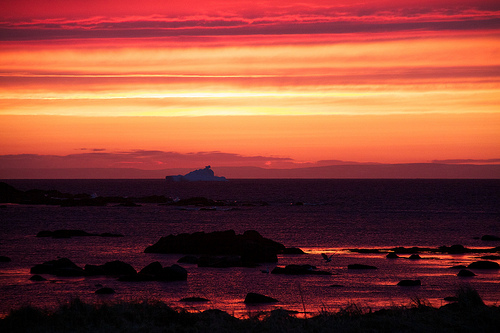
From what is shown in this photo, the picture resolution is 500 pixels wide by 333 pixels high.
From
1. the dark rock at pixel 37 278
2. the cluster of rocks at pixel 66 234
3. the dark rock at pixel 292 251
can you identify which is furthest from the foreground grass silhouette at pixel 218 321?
the cluster of rocks at pixel 66 234

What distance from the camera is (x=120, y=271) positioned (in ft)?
105

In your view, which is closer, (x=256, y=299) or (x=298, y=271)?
(x=256, y=299)

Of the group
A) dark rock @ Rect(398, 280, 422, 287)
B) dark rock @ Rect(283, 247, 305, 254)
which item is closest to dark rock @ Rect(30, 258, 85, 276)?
dark rock @ Rect(283, 247, 305, 254)

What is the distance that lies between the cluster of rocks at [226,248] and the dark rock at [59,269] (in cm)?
861

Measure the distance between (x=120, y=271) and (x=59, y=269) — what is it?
3496 millimetres

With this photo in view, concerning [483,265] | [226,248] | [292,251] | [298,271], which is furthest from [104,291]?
[483,265]

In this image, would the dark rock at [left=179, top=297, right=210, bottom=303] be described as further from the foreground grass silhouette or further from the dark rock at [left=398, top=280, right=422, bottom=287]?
the dark rock at [left=398, top=280, right=422, bottom=287]

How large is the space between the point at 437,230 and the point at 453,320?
51046mm

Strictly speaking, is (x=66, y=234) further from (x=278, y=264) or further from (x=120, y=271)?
(x=278, y=264)

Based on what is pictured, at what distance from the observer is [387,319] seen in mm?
16297

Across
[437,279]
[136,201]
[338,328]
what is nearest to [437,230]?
[437,279]

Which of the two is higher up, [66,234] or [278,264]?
[278,264]

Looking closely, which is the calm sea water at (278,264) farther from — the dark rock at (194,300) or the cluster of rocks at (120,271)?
the cluster of rocks at (120,271)

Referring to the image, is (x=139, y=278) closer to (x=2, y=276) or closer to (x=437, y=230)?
(x=2, y=276)
